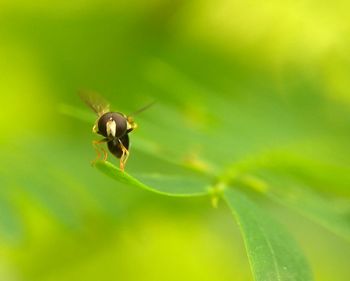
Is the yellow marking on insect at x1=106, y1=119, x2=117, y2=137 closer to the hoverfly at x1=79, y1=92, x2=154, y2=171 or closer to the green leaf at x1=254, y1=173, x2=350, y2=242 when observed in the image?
the hoverfly at x1=79, y1=92, x2=154, y2=171

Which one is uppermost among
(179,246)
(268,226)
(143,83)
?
(143,83)

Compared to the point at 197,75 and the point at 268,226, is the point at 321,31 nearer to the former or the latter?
the point at 197,75

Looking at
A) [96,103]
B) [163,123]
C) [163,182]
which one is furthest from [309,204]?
[163,123]

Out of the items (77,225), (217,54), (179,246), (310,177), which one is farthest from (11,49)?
(310,177)

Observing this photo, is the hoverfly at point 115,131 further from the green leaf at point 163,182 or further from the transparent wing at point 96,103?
the green leaf at point 163,182

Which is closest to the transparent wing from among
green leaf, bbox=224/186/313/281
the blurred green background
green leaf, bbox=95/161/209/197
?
the blurred green background

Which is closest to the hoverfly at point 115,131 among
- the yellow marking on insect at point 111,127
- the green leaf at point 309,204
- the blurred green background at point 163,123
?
the yellow marking on insect at point 111,127

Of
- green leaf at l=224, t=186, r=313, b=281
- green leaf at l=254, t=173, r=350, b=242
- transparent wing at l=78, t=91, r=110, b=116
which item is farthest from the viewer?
transparent wing at l=78, t=91, r=110, b=116
